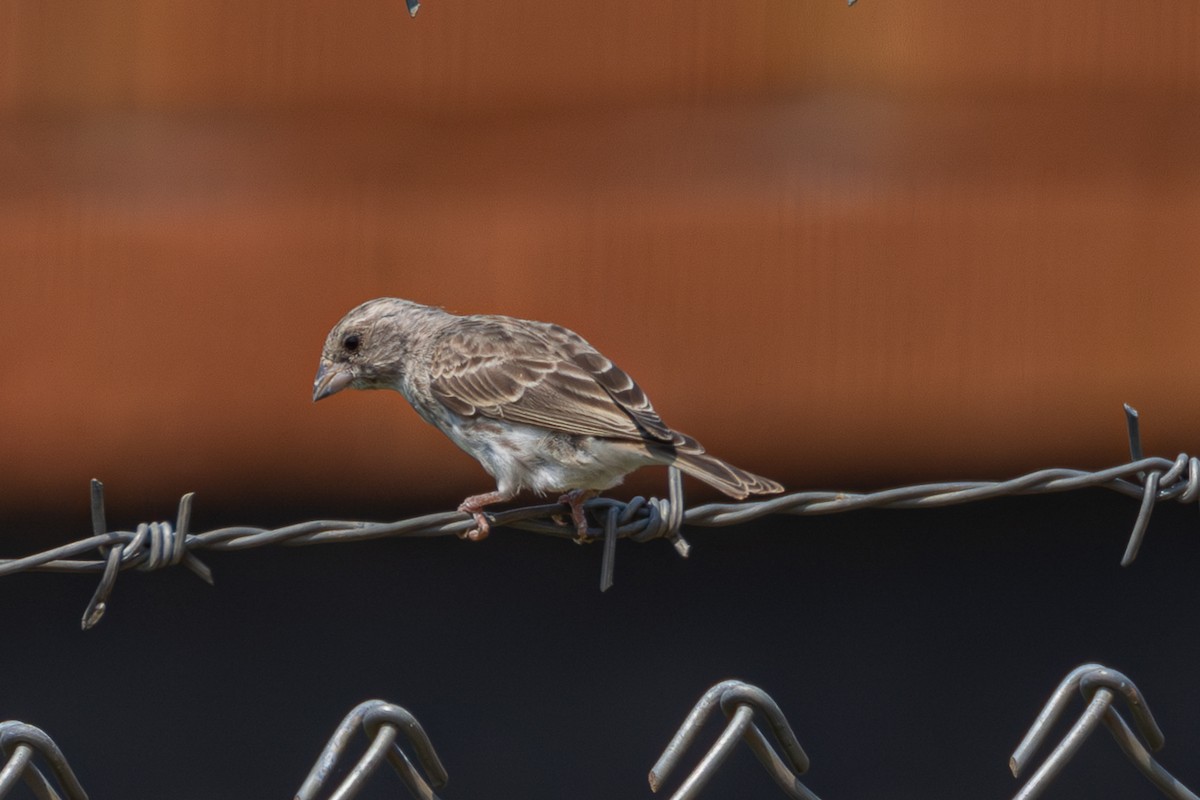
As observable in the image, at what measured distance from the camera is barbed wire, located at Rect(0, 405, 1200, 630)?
324 centimetres

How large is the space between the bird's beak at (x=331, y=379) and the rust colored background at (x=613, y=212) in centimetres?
57

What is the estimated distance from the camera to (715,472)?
462 cm

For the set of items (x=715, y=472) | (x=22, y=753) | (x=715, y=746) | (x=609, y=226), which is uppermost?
(x=609, y=226)

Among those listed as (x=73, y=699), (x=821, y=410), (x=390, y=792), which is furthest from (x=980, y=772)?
(x=73, y=699)

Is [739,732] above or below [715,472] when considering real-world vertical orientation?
below

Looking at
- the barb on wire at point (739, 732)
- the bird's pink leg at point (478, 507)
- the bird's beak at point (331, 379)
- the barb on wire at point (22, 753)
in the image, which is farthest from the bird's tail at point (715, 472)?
the barb on wire at point (22, 753)

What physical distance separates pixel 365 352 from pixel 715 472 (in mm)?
1934

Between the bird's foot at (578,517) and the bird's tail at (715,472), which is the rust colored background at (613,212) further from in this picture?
the bird's foot at (578,517)

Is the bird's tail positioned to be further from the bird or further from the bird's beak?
the bird's beak

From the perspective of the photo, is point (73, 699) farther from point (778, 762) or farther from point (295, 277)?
point (778, 762)

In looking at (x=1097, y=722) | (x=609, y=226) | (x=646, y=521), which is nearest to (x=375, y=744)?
(x=646, y=521)

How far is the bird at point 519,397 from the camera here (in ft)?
16.0

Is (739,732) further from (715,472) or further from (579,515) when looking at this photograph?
(715,472)

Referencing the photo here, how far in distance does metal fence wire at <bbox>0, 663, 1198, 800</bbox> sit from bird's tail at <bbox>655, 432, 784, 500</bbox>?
1.26m
